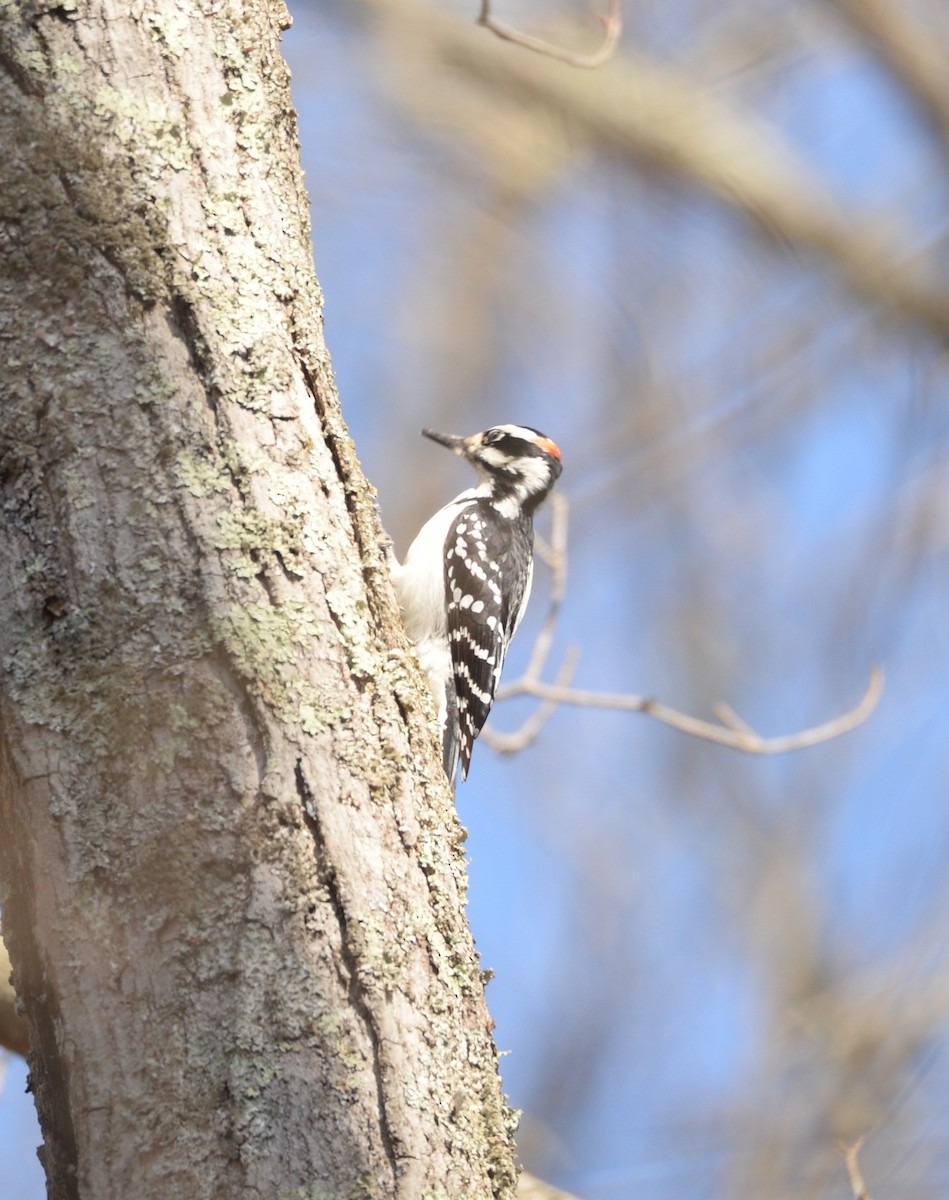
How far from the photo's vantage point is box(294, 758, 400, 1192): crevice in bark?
205cm

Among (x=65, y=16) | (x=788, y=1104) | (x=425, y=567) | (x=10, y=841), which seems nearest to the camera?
(x=10, y=841)

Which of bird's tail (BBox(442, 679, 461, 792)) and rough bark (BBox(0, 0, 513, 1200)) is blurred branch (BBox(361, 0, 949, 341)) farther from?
rough bark (BBox(0, 0, 513, 1200))

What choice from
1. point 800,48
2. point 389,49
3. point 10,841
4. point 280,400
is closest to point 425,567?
point 280,400

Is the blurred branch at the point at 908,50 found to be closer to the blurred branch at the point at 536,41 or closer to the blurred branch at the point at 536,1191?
the blurred branch at the point at 536,41

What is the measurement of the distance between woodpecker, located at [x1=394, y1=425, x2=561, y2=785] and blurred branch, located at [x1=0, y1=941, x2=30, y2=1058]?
1.92 m

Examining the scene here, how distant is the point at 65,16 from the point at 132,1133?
1.98 m

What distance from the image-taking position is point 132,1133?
1987 millimetres

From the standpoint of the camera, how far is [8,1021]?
3074 mm

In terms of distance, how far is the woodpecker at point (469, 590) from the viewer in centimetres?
500

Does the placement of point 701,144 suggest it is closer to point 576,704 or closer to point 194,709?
point 576,704

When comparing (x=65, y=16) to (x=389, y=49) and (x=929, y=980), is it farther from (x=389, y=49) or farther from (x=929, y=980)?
(x=929, y=980)

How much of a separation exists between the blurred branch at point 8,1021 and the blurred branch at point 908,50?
6.87 m

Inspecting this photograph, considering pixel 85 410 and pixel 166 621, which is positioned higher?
pixel 85 410

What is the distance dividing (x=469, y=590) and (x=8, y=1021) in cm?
259
